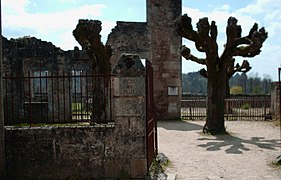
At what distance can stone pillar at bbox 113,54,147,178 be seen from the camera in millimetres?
6273

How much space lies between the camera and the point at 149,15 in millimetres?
17219

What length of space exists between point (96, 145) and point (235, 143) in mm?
5434

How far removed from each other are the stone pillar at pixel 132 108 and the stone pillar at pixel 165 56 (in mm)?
11174

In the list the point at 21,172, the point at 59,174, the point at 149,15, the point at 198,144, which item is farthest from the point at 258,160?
the point at 149,15

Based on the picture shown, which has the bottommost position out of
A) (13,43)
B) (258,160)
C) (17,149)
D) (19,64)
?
(258,160)

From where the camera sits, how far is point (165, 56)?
57.3 ft

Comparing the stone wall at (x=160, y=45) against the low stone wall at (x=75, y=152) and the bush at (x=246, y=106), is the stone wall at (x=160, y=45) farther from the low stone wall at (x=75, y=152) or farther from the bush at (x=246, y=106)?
the low stone wall at (x=75, y=152)

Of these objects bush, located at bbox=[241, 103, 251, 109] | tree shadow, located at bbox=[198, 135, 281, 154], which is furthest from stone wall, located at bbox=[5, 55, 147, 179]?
bush, located at bbox=[241, 103, 251, 109]

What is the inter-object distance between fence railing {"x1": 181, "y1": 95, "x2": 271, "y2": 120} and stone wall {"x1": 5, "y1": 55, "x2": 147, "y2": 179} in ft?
38.4

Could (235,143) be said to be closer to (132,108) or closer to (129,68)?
(132,108)

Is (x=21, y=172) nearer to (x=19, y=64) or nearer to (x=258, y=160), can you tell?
(x=258, y=160)

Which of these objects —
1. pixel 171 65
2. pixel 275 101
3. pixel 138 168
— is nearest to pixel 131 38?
pixel 171 65

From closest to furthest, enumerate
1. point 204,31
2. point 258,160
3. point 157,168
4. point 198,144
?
point 157,168
point 258,160
point 198,144
point 204,31

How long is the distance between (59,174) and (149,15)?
12.2 m
